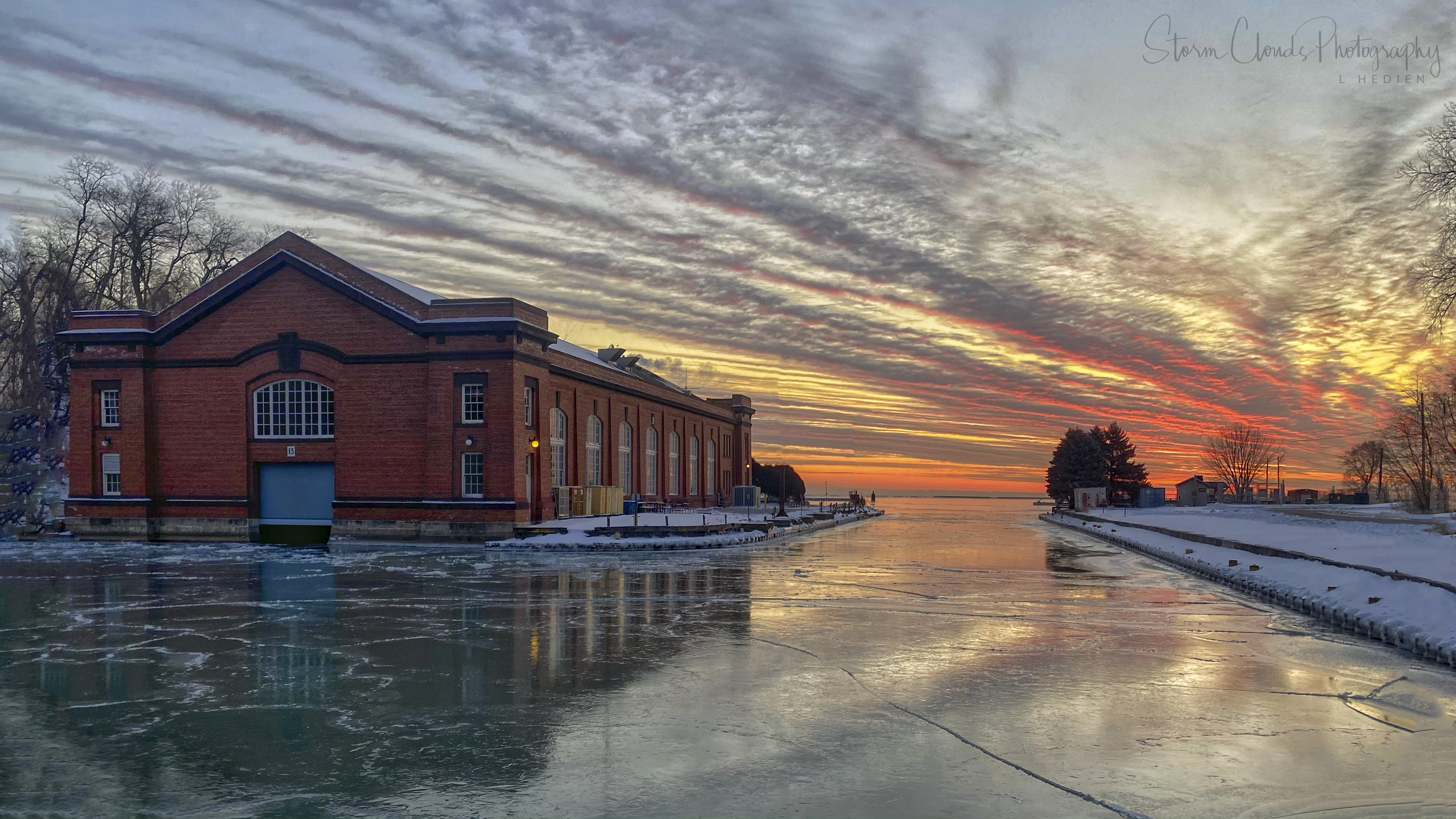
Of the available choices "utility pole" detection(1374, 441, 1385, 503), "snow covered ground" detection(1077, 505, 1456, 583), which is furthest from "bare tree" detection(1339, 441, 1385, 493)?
"snow covered ground" detection(1077, 505, 1456, 583)

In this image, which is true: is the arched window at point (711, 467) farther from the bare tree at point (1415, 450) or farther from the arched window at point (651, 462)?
the bare tree at point (1415, 450)

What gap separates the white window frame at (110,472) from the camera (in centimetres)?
4366

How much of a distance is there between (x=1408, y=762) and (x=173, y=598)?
2126 centimetres

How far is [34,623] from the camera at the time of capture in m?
17.2

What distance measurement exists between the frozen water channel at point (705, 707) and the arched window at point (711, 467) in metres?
59.2

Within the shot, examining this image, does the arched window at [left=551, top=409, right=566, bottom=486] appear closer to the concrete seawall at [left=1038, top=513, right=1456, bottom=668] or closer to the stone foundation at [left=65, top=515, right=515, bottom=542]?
the stone foundation at [left=65, top=515, right=515, bottom=542]

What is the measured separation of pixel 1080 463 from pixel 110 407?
3401 inches

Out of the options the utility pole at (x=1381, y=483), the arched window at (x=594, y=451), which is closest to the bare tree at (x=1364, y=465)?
the utility pole at (x=1381, y=483)

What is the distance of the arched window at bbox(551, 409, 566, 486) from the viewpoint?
48.4 m

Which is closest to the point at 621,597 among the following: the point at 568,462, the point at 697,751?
the point at 697,751

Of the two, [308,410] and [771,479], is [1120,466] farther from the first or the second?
[308,410]

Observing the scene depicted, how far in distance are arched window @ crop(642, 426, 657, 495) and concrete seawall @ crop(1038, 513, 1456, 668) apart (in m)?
35.6

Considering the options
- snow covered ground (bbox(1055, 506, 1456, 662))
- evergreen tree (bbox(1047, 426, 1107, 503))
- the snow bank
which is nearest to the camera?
snow covered ground (bbox(1055, 506, 1456, 662))

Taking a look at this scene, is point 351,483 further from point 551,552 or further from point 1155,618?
point 1155,618
